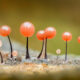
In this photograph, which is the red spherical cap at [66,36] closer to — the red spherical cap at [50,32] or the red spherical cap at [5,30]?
the red spherical cap at [50,32]

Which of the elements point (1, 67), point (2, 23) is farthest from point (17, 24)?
point (1, 67)

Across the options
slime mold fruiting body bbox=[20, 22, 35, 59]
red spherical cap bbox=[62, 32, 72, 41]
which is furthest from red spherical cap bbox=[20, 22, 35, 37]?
red spherical cap bbox=[62, 32, 72, 41]

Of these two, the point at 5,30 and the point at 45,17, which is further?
the point at 45,17

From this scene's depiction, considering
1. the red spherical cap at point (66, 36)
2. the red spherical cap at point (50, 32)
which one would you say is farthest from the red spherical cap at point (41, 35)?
the red spherical cap at point (66, 36)

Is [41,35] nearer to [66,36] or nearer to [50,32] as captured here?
[50,32]

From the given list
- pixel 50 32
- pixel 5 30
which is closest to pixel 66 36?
pixel 50 32

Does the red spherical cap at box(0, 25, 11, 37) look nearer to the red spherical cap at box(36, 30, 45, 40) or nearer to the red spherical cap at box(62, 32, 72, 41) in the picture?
the red spherical cap at box(36, 30, 45, 40)

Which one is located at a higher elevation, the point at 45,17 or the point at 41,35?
the point at 45,17
